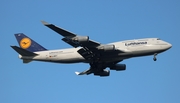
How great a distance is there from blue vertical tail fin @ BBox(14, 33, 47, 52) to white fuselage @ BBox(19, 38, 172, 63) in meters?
1.62

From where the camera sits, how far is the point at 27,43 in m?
63.6

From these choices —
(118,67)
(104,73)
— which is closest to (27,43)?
(104,73)

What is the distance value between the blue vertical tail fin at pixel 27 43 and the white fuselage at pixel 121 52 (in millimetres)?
1619

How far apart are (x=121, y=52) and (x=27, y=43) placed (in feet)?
57.8

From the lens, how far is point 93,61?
199ft

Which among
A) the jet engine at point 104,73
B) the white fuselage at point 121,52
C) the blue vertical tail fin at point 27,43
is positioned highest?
the blue vertical tail fin at point 27,43

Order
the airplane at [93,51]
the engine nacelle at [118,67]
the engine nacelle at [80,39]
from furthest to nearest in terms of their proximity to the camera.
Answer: the engine nacelle at [118,67]
the airplane at [93,51]
the engine nacelle at [80,39]

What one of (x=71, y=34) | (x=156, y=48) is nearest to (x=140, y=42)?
(x=156, y=48)

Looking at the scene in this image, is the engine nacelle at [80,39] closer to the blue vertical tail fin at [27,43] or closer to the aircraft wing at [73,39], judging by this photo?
the aircraft wing at [73,39]

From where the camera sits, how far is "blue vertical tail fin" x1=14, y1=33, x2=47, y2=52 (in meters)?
62.4

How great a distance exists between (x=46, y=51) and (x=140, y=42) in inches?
637

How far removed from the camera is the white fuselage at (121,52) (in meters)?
57.3

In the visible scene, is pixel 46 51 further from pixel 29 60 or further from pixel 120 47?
pixel 120 47

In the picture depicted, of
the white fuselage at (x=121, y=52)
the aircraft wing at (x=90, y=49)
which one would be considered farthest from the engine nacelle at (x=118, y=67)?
the white fuselage at (x=121, y=52)
